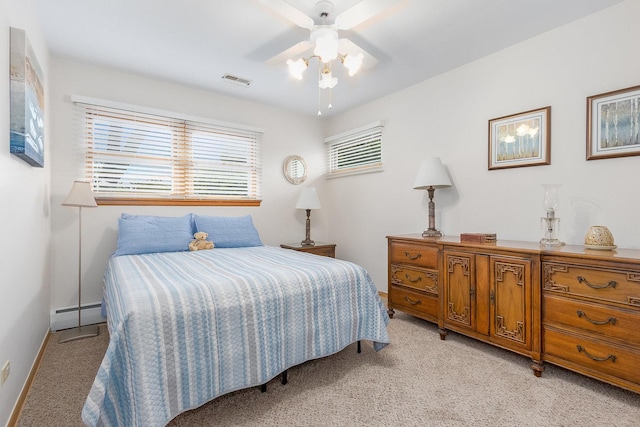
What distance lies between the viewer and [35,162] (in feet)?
6.09

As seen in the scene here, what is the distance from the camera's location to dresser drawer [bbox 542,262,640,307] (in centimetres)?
168

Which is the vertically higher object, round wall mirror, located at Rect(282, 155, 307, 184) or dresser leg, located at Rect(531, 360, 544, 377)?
round wall mirror, located at Rect(282, 155, 307, 184)

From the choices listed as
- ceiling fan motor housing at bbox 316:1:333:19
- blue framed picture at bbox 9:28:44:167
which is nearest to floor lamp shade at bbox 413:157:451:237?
ceiling fan motor housing at bbox 316:1:333:19

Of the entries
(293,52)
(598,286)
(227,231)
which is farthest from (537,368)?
(227,231)

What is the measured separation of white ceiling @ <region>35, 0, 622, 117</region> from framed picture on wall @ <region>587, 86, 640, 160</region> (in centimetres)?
63

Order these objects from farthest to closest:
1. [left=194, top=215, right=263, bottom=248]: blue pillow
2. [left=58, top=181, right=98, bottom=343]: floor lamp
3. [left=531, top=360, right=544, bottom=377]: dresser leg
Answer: [left=194, top=215, right=263, bottom=248]: blue pillow, [left=58, top=181, right=98, bottom=343]: floor lamp, [left=531, top=360, right=544, bottom=377]: dresser leg

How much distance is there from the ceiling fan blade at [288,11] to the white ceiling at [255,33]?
0.79ft

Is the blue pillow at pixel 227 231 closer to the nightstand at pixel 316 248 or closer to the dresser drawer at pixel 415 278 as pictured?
the nightstand at pixel 316 248

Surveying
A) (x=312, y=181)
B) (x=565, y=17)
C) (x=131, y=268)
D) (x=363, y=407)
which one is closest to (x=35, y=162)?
(x=131, y=268)

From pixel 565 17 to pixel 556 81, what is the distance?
0.43 metres

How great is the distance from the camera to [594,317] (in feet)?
5.92

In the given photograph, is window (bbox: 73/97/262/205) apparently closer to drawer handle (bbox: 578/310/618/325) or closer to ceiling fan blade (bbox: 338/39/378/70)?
ceiling fan blade (bbox: 338/39/378/70)

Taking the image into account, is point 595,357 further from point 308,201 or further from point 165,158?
point 165,158

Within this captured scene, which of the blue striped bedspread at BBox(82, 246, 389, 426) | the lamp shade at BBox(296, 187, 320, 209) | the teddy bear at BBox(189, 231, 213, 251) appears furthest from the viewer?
the lamp shade at BBox(296, 187, 320, 209)
